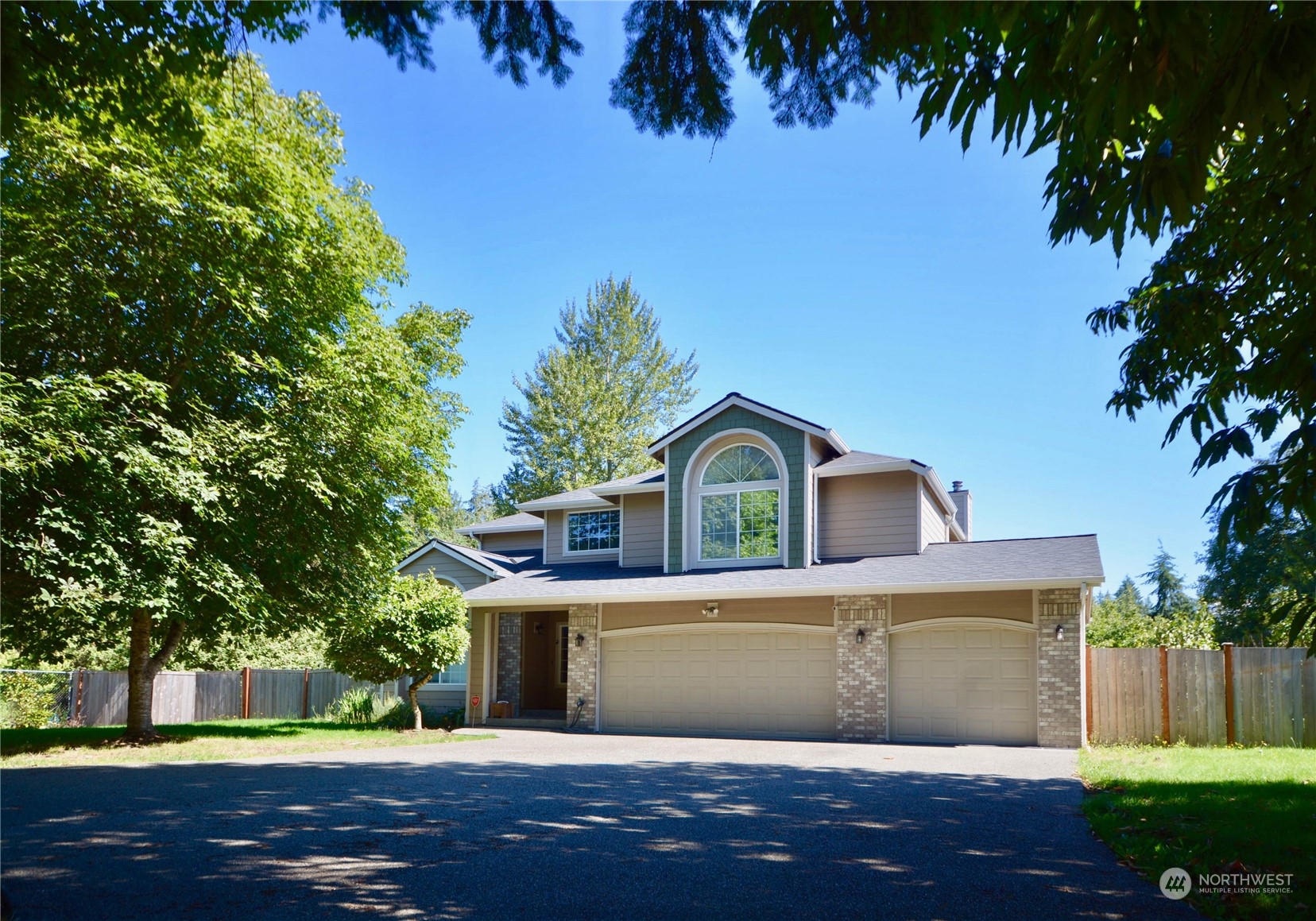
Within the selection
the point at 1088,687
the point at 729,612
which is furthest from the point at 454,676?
the point at 1088,687

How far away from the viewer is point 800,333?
23.3 meters

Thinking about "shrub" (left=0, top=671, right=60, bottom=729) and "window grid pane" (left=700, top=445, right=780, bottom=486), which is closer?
"shrub" (left=0, top=671, right=60, bottom=729)

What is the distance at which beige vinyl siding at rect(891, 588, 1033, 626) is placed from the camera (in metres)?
15.9

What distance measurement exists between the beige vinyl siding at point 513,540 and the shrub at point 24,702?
11.3 m

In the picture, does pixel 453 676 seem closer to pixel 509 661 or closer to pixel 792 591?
pixel 509 661

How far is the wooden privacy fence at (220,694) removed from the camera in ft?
69.9

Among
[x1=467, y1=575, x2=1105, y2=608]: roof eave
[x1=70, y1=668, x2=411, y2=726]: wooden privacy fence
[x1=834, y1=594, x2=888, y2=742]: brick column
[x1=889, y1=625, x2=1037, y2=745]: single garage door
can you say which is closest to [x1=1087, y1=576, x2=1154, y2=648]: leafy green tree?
[x1=889, y1=625, x2=1037, y2=745]: single garage door

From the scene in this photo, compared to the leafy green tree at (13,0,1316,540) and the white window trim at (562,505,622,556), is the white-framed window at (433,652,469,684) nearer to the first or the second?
the white window trim at (562,505,622,556)

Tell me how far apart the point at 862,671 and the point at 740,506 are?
179 inches

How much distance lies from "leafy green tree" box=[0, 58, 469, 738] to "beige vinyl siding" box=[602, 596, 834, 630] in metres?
5.19

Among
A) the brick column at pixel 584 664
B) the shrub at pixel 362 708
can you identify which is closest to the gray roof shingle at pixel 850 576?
the brick column at pixel 584 664

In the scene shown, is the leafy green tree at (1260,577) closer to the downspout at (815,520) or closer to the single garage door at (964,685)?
the single garage door at (964,685)

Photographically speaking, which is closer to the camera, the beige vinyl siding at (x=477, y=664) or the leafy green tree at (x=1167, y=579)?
the beige vinyl siding at (x=477, y=664)

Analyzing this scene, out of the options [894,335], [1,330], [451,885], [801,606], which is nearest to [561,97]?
[451,885]
